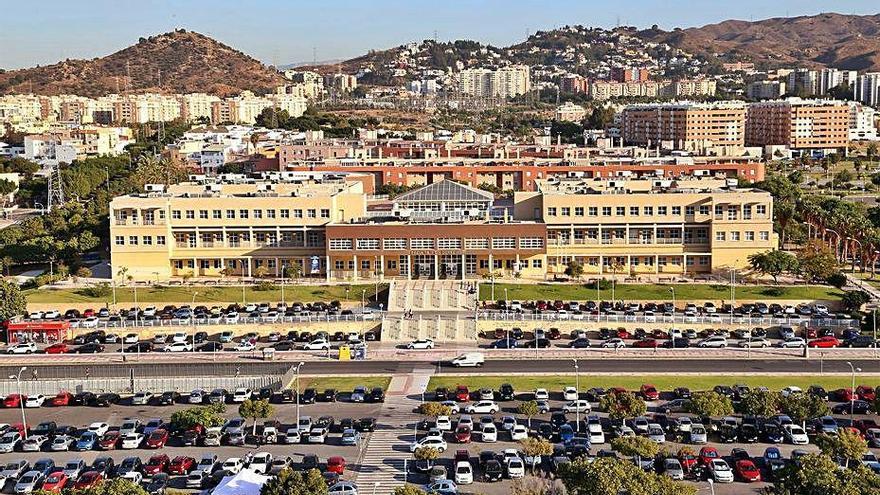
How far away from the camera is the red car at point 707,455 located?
2586 cm

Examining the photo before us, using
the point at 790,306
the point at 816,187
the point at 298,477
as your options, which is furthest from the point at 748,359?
the point at 816,187

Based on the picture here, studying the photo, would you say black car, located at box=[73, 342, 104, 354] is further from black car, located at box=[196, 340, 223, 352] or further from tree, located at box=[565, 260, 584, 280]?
tree, located at box=[565, 260, 584, 280]

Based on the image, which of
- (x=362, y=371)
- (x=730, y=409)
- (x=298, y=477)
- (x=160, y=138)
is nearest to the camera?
(x=298, y=477)

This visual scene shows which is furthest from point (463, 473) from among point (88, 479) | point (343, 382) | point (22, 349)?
point (22, 349)

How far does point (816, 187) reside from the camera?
87375mm

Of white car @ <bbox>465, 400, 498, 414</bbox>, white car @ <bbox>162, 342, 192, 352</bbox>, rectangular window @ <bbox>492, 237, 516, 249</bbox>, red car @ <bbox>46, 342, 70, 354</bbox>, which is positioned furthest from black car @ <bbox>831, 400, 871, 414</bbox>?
red car @ <bbox>46, 342, 70, 354</bbox>

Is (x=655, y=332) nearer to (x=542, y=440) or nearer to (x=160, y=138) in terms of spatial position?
(x=542, y=440)

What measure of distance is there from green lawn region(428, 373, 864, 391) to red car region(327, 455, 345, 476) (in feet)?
27.3

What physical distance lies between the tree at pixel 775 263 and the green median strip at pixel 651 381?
13.5m

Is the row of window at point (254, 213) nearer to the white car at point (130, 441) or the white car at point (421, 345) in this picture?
the white car at point (421, 345)

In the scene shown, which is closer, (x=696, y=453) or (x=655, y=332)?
(x=696, y=453)

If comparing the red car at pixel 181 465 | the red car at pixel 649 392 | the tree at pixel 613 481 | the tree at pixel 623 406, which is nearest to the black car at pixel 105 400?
the red car at pixel 181 465

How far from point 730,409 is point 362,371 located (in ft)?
45.8

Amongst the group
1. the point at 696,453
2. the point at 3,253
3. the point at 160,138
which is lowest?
the point at 696,453
